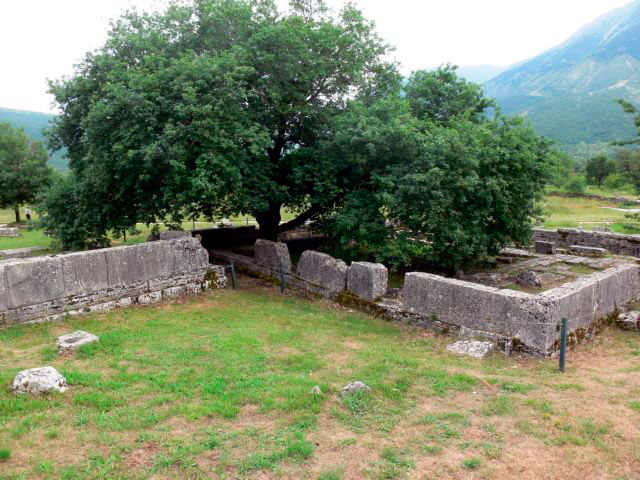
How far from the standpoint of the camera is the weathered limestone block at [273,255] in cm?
1501

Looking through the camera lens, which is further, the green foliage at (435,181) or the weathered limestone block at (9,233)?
the weathered limestone block at (9,233)

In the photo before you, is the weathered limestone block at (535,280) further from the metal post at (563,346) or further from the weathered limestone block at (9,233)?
the weathered limestone block at (9,233)

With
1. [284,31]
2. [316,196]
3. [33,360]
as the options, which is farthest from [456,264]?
[33,360]

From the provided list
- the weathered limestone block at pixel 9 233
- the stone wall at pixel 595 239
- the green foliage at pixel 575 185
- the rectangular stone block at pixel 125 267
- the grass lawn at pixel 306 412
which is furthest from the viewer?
the green foliage at pixel 575 185

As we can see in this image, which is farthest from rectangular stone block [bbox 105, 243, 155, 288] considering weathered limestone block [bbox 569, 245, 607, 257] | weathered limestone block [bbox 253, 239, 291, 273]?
weathered limestone block [bbox 569, 245, 607, 257]

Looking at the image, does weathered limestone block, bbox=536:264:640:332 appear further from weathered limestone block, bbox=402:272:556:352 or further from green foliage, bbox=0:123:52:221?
green foliage, bbox=0:123:52:221

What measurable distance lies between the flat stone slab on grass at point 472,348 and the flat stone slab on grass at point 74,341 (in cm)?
685

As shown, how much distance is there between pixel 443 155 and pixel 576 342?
623 centimetres

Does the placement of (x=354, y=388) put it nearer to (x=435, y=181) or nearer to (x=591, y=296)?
(x=591, y=296)

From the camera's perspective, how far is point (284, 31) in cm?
1481

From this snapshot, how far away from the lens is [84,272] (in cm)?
1145

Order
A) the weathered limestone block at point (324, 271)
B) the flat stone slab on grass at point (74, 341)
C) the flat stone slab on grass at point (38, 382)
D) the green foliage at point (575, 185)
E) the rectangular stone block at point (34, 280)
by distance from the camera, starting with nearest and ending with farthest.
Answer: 1. the flat stone slab on grass at point (38, 382)
2. the flat stone slab on grass at point (74, 341)
3. the rectangular stone block at point (34, 280)
4. the weathered limestone block at point (324, 271)
5. the green foliage at point (575, 185)

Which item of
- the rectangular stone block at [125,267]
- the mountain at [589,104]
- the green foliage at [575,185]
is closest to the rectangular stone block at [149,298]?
the rectangular stone block at [125,267]

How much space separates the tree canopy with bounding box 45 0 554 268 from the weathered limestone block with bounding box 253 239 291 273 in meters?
1.25
